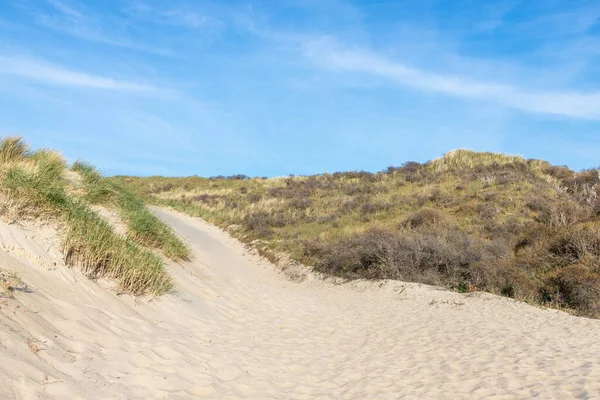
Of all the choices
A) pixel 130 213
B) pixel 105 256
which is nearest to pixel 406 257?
pixel 130 213

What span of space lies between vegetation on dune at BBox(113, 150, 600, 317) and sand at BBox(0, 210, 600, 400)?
2.80 metres

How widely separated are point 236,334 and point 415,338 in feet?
12.1

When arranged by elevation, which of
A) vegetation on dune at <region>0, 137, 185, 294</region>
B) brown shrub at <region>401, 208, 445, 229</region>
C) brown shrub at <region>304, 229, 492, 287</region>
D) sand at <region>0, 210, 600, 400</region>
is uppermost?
brown shrub at <region>401, 208, 445, 229</region>

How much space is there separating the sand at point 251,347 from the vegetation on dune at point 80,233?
284mm

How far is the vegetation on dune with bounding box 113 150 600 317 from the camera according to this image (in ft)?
43.6

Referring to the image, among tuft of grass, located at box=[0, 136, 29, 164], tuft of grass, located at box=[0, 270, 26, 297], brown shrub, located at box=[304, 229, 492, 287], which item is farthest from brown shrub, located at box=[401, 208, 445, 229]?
tuft of grass, located at box=[0, 270, 26, 297]

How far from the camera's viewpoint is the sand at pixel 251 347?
441 centimetres

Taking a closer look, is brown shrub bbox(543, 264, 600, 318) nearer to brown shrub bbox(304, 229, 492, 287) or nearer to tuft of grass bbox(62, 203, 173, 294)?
brown shrub bbox(304, 229, 492, 287)

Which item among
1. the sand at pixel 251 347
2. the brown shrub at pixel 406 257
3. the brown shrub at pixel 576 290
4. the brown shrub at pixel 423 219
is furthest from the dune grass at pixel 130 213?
the brown shrub at pixel 423 219

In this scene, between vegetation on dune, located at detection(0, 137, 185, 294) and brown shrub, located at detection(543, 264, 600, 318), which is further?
brown shrub, located at detection(543, 264, 600, 318)

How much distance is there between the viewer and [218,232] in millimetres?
27594

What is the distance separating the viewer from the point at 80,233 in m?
7.03

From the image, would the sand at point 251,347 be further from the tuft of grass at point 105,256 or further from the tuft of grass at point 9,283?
the tuft of grass at point 105,256

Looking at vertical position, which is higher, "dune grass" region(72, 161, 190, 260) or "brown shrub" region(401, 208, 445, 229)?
"brown shrub" region(401, 208, 445, 229)
